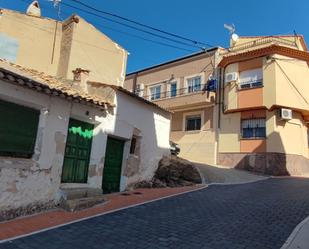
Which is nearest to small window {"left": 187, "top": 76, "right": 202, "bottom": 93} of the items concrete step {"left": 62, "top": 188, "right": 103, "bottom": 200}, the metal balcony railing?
the metal balcony railing

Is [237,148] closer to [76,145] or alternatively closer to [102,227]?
[76,145]

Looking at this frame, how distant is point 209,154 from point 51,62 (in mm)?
12961

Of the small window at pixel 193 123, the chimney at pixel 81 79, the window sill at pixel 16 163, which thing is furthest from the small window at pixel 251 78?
the window sill at pixel 16 163

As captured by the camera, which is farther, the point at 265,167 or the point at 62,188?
the point at 265,167

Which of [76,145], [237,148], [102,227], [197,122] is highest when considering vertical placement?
[197,122]

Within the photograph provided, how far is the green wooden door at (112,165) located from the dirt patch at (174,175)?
188 centimetres

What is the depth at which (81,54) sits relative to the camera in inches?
749

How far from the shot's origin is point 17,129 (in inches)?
375

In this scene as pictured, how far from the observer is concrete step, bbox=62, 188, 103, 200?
10.8 meters

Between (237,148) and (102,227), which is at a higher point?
(237,148)

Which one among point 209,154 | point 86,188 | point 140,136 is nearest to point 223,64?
point 209,154

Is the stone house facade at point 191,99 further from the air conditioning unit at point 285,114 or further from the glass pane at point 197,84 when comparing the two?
the air conditioning unit at point 285,114

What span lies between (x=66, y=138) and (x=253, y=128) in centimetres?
1589

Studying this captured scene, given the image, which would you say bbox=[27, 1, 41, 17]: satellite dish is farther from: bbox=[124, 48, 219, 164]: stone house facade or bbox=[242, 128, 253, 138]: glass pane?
bbox=[242, 128, 253, 138]: glass pane
